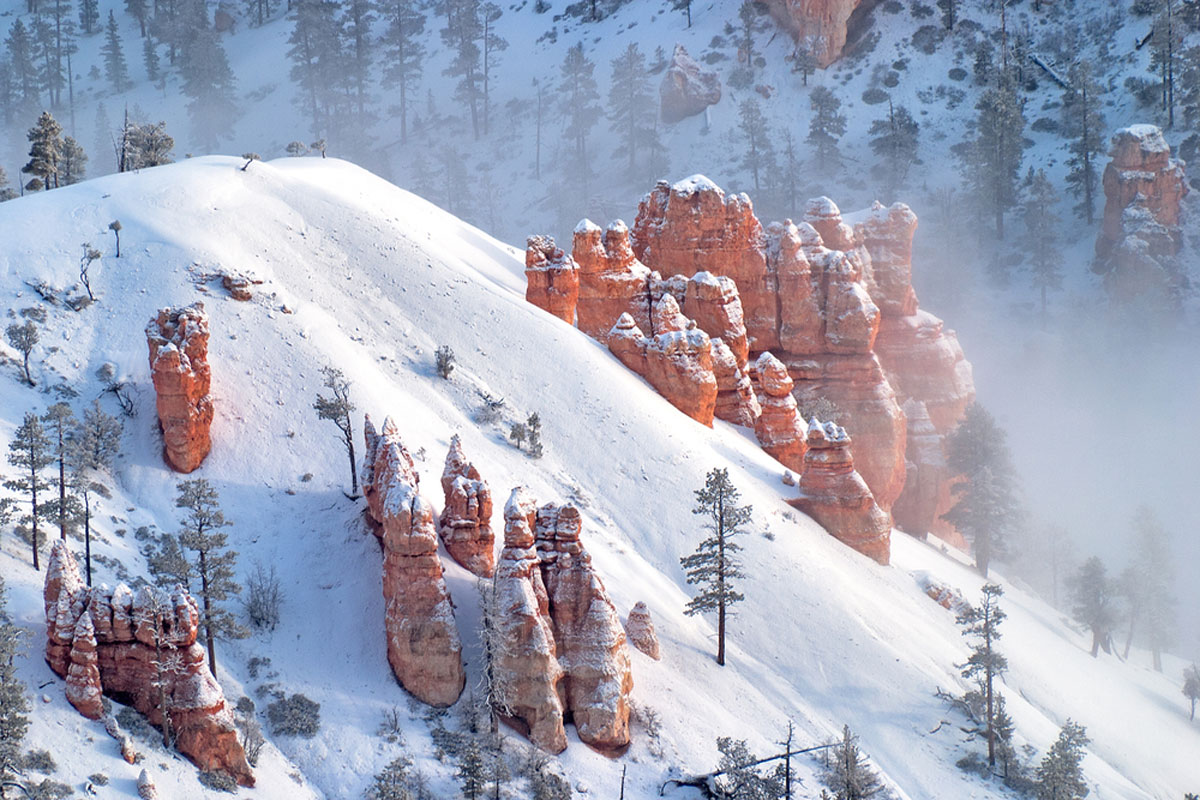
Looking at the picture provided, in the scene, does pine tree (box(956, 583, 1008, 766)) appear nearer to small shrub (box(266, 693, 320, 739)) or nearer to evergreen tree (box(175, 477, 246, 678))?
small shrub (box(266, 693, 320, 739))

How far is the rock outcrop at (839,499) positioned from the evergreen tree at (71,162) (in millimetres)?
53745

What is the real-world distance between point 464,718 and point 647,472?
17.0m

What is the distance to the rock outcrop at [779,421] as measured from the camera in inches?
2352

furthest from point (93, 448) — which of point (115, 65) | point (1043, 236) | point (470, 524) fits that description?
point (115, 65)

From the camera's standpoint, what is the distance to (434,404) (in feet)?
160

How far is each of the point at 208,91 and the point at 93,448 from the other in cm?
10700

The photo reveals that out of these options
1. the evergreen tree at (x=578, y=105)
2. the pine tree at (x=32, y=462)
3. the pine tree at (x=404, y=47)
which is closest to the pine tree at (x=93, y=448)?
the pine tree at (x=32, y=462)

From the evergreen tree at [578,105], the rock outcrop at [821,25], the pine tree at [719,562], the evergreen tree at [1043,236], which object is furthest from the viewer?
the evergreen tree at [578,105]

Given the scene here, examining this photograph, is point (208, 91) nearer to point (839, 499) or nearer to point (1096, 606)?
point (839, 499)

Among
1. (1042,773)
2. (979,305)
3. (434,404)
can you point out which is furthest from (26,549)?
(979,305)

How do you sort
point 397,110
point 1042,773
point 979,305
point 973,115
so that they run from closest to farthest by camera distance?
point 1042,773
point 979,305
point 973,115
point 397,110

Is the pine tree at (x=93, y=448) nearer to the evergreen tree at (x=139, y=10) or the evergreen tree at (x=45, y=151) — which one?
the evergreen tree at (x=45, y=151)

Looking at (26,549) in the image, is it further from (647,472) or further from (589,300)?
(589,300)

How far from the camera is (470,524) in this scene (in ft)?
127
